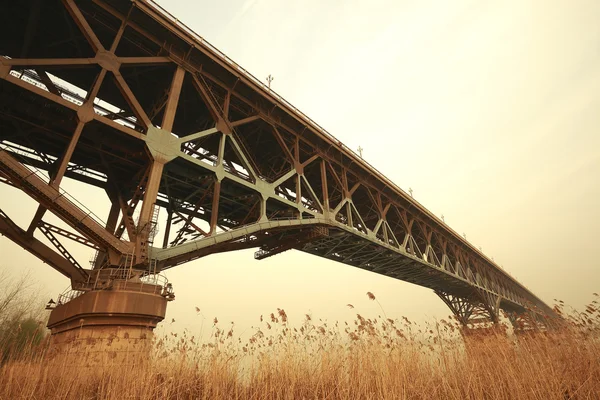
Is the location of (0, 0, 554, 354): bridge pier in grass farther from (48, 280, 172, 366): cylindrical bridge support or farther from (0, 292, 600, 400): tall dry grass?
(0, 292, 600, 400): tall dry grass

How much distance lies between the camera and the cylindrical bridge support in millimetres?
8125

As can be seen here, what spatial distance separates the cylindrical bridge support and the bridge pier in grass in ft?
0.14

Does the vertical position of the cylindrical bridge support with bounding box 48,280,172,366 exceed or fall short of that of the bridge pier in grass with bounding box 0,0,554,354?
it falls short

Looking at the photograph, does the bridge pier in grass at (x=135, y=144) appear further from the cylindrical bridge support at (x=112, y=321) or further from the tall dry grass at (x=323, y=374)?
the tall dry grass at (x=323, y=374)

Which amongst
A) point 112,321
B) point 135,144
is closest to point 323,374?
point 112,321

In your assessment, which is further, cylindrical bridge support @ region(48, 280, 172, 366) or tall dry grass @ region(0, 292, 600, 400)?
cylindrical bridge support @ region(48, 280, 172, 366)

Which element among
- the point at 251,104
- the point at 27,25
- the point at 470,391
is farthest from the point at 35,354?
the point at 251,104

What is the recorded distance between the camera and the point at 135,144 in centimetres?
1195

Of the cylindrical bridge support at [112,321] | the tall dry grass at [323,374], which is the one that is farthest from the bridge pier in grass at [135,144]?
the tall dry grass at [323,374]

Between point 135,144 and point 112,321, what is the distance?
650cm

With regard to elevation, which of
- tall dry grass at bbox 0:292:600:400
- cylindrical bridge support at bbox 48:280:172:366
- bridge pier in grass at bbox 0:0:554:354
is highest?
bridge pier in grass at bbox 0:0:554:354

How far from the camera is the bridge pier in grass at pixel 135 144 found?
29.2ft

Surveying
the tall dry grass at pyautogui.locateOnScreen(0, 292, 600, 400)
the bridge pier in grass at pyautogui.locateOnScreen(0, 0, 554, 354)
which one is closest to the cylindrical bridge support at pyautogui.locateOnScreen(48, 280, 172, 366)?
the bridge pier in grass at pyautogui.locateOnScreen(0, 0, 554, 354)

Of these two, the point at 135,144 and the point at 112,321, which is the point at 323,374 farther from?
the point at 135,144
